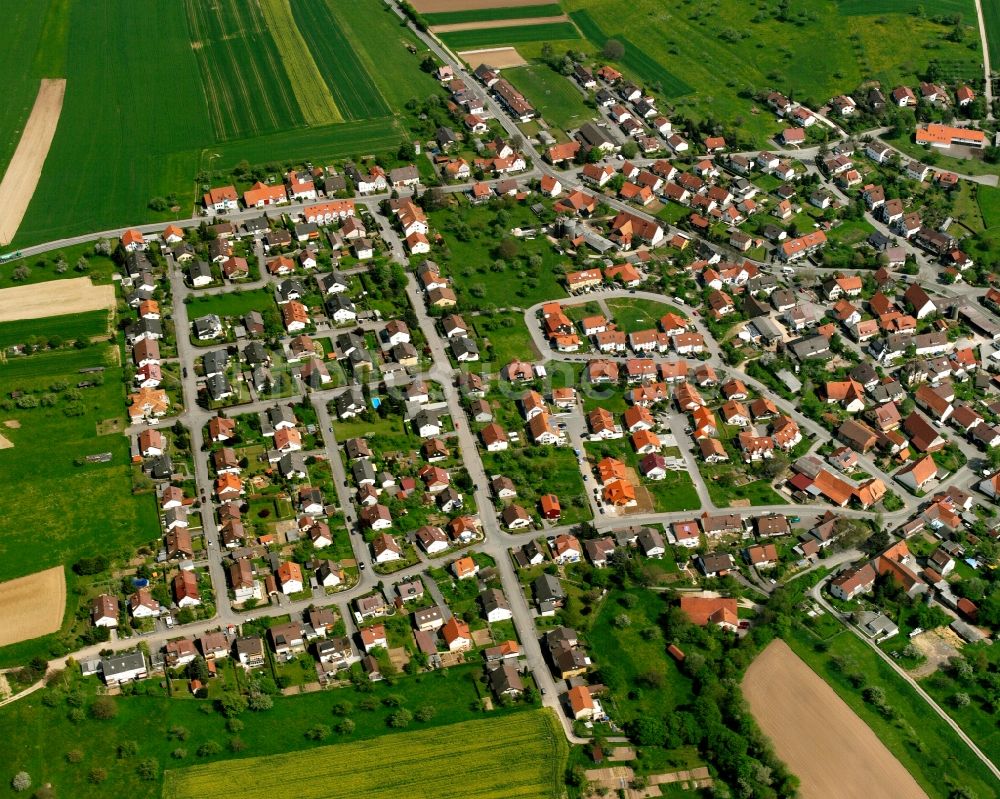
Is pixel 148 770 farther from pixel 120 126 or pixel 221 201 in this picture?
pixel 120 126

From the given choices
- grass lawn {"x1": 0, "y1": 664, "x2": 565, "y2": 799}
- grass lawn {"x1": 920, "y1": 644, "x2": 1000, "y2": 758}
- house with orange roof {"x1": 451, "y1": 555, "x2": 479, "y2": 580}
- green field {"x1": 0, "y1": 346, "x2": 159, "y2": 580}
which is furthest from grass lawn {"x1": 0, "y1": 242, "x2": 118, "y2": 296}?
grass lawn {"x1": 920, "y1": 644, "x2": 1000, "y2": 758}

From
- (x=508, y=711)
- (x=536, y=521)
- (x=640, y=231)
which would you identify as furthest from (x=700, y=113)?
(x=508, y=711)

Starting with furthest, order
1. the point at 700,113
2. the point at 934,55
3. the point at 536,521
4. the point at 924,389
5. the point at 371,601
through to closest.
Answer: the point at 934,55 → the point at 700,113 → the point at 924,389 → the point at 536,521 → the point at 371,601

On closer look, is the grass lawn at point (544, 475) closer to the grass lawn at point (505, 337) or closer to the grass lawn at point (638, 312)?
the grass lawn at point (505, 337)

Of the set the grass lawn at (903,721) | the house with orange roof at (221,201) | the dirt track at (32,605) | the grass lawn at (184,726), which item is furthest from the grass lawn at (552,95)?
the dirt track at (32,605)

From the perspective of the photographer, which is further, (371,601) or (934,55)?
(934,55)

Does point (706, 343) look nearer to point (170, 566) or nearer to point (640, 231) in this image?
point (640, 231)
